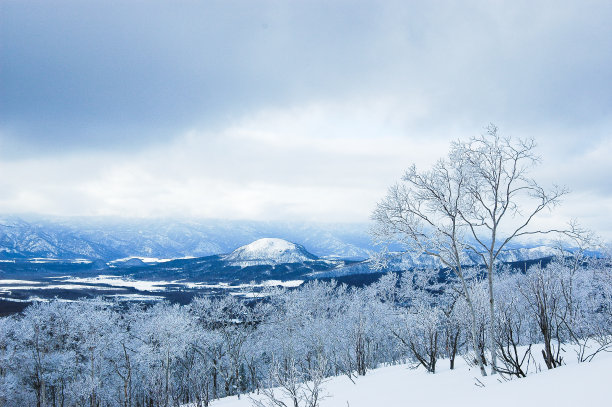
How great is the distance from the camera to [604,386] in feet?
22.8

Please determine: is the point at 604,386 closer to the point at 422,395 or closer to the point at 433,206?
the point at 422,395

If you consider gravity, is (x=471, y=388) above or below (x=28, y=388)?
above

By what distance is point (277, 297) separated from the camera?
63969 millimetres

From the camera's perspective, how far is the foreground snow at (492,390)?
7.13 meters

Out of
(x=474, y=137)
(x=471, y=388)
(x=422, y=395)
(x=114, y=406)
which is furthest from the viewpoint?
(x=114, y=406)

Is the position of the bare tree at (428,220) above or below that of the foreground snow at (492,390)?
above

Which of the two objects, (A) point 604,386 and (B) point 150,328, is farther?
(B) point 150,328

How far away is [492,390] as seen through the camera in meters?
10.3

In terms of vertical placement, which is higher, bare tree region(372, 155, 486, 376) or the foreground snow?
bare tree region(372, 155, 486, 376)

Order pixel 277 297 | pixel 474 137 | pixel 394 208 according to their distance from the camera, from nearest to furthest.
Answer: pixel 474 137, pixel 394 208, pixel 277 297

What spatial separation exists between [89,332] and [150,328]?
8.35 metres

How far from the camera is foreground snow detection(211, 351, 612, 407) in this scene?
7129 millimetres

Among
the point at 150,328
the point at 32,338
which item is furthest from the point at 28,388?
the point at 150,328

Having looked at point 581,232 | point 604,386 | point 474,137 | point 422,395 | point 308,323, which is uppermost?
point 474,137
